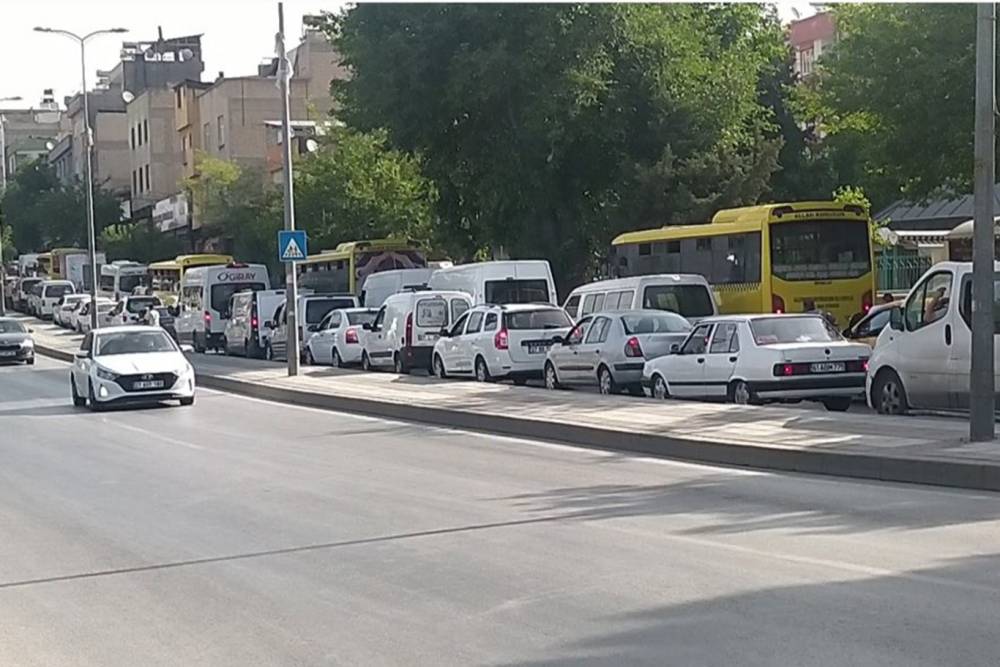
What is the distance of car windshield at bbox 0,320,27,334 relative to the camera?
48.3m

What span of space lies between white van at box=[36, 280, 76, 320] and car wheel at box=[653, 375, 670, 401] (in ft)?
194

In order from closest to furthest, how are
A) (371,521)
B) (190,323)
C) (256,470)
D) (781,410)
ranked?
1. (371,521)
2. (256,470)
3. (781,410)
4. (190,323)

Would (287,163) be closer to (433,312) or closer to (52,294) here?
(433,312)

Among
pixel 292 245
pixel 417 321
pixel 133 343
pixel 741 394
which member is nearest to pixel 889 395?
pixel 741 394

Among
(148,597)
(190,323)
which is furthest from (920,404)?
(190,323)

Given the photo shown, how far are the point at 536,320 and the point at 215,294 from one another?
22836 mm

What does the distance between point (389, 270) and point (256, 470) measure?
1147 inches

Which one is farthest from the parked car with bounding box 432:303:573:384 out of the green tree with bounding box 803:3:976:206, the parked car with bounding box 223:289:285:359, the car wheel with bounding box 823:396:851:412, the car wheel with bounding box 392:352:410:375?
the parked car with bounding box 223:289:285:359

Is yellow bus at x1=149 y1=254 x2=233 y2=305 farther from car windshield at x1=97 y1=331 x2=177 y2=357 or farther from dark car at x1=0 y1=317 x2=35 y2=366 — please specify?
car windshield at x1=97 y1=331 x2=177 y2=357

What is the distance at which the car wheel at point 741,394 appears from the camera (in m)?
21.1

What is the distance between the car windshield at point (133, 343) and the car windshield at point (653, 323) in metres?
8.80

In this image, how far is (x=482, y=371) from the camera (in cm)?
2950

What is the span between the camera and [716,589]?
9.09 m

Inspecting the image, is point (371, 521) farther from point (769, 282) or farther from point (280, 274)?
point (280, 274)
